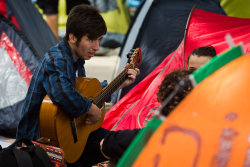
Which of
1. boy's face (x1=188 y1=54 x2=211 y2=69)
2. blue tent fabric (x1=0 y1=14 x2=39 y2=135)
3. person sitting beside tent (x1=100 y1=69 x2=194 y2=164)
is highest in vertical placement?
person sitting beside tent (x1=100 y1=69 x2=194 y2=164)

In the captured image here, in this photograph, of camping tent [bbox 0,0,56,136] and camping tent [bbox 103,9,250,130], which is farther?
camping tent [bbox 0,0,56,136]

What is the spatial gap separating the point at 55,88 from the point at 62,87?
3cm

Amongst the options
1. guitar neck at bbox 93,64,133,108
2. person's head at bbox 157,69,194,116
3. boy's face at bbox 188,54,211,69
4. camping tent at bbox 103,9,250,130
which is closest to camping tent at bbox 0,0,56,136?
camping tent at bbox 103,9,250,130

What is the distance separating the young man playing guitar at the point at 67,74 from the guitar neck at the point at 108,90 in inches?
3.4

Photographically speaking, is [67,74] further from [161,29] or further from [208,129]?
[161,29]

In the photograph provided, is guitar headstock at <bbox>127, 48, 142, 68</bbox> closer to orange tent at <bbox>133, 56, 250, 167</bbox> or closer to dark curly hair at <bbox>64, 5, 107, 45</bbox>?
dark curly hair at <bbox>64, 5, 107, 45</bbox>

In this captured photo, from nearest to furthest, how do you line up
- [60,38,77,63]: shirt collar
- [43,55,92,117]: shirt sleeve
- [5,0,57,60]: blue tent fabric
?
1. [43,55,92,117]: shirt sleeve
2. [60,38,77,63]: shirt collar
3. [5,0,57,60]: blue tent fabric

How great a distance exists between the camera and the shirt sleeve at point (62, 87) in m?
1.23

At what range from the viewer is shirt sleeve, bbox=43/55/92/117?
1.23 meters

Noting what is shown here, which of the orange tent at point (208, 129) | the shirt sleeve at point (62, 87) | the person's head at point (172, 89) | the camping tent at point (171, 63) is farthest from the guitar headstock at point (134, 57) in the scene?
the orange tent at point (208, 129)

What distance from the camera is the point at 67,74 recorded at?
1271 millimetres

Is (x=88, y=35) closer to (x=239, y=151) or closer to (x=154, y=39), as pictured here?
(x=239, y=151)

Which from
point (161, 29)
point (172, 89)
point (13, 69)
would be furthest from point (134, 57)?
point (172, 89)

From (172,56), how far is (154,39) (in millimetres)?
298
